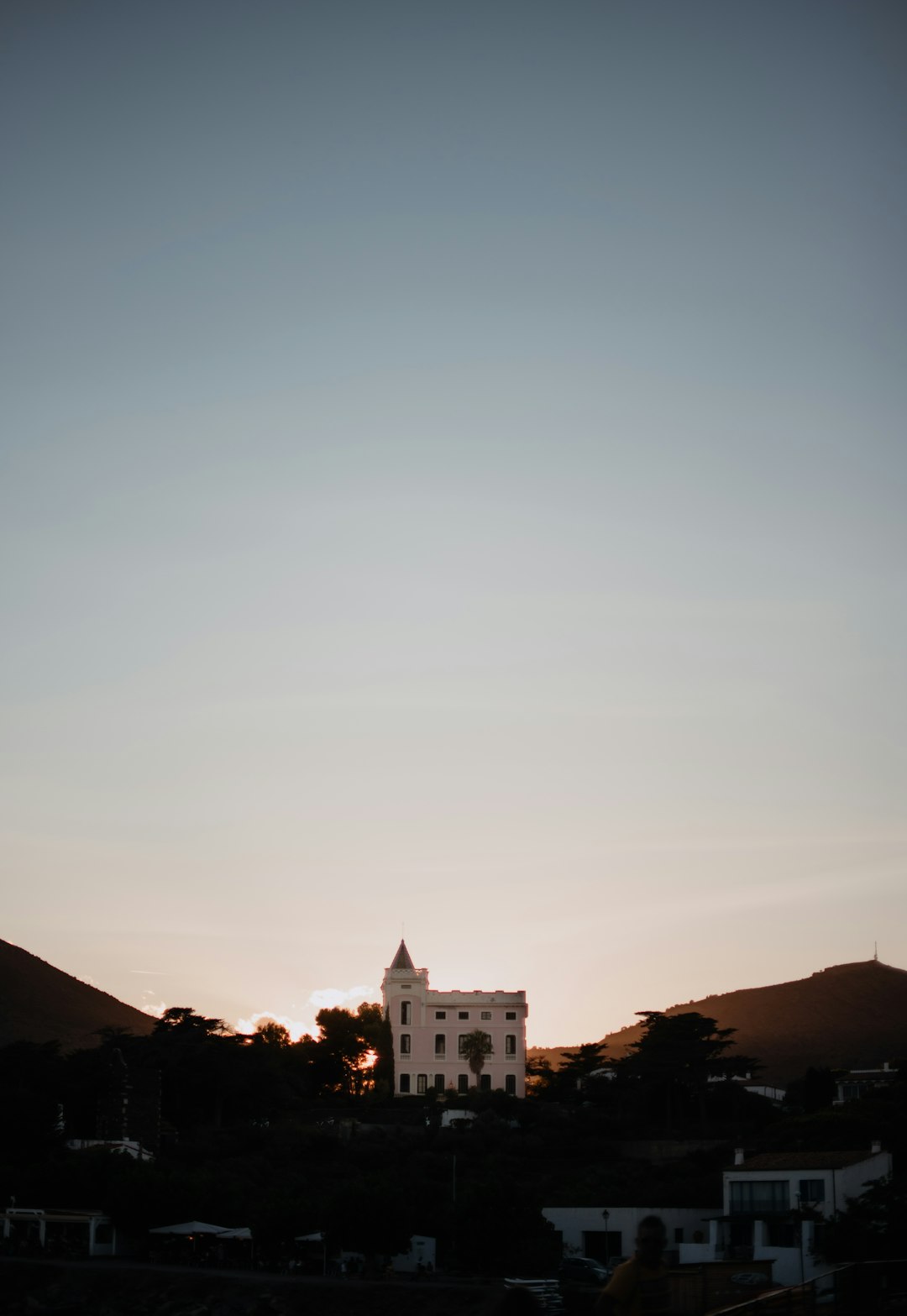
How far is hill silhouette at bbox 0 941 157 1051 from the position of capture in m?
127

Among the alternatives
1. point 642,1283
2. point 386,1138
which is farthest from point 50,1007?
point 642,1283

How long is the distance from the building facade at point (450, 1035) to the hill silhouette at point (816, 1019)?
47349mm

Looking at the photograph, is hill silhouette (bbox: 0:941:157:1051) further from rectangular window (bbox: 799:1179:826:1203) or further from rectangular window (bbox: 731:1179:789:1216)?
rectangular window (bbox: 799:1179:826:1203)

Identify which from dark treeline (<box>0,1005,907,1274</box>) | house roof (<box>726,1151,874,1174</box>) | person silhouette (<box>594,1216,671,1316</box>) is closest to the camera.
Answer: person silhouette (<box>594,1216,671,1316</box>)

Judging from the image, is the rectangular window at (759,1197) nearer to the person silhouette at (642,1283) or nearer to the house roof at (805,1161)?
the house roof at (805,1161)

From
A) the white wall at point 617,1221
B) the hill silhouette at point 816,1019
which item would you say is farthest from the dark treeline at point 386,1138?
the hill silhouette at point 816,1019

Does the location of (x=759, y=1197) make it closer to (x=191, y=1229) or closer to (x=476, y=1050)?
(x=191, y=1229)

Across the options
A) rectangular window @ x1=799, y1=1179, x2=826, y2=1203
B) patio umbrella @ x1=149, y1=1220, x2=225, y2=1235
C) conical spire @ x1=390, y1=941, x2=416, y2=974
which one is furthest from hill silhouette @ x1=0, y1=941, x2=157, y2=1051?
rectangular window @ x1=799, y1=1179, x2=826, y2=1203

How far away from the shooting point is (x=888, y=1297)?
18.4 m

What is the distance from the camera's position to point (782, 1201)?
51094mm

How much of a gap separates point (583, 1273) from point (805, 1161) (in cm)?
1105

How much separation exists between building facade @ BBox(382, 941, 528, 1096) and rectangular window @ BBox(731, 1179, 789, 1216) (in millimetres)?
40529

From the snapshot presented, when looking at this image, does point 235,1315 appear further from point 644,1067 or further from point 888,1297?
point 644,1067

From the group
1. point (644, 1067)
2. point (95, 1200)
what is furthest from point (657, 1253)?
point (644, 1067)
